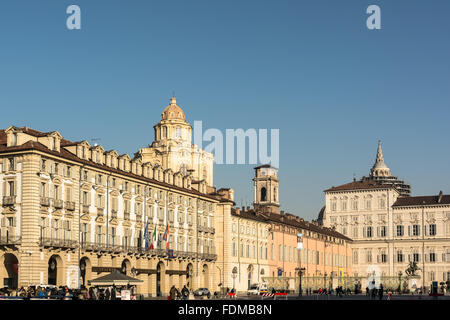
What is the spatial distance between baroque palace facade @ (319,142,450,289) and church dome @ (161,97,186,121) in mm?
36066

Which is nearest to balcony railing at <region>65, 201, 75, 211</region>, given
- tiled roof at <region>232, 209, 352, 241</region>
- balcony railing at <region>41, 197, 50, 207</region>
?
balcony railing at <region>41, 197, 50, 207</region>

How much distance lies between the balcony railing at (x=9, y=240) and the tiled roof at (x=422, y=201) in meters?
104

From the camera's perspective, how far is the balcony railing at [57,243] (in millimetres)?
64125

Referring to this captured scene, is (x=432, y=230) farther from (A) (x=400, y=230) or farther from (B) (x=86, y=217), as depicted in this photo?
(B) (x=86, y=217)

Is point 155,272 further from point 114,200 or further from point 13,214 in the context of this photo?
point 13,214

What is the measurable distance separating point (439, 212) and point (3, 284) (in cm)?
10483

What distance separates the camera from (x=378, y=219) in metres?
154

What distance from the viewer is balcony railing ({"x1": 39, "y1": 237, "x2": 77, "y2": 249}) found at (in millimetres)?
64125

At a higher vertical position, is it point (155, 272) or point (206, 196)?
point (206, 196)

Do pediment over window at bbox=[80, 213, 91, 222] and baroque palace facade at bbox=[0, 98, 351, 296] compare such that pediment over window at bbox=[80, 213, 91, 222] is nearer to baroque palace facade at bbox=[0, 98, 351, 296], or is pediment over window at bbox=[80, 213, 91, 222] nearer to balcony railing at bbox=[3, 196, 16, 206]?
baroque palace facade at bbox=[0, 98, 351, 296]

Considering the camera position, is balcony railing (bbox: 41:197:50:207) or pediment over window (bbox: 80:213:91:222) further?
pediment over window (bbox: 80:213:91:222)

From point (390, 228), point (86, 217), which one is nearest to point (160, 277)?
point (86, 217)

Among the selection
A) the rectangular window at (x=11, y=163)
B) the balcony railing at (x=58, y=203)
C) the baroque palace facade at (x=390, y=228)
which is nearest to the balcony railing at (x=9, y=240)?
the balcony railing at (x=58, y=203)
